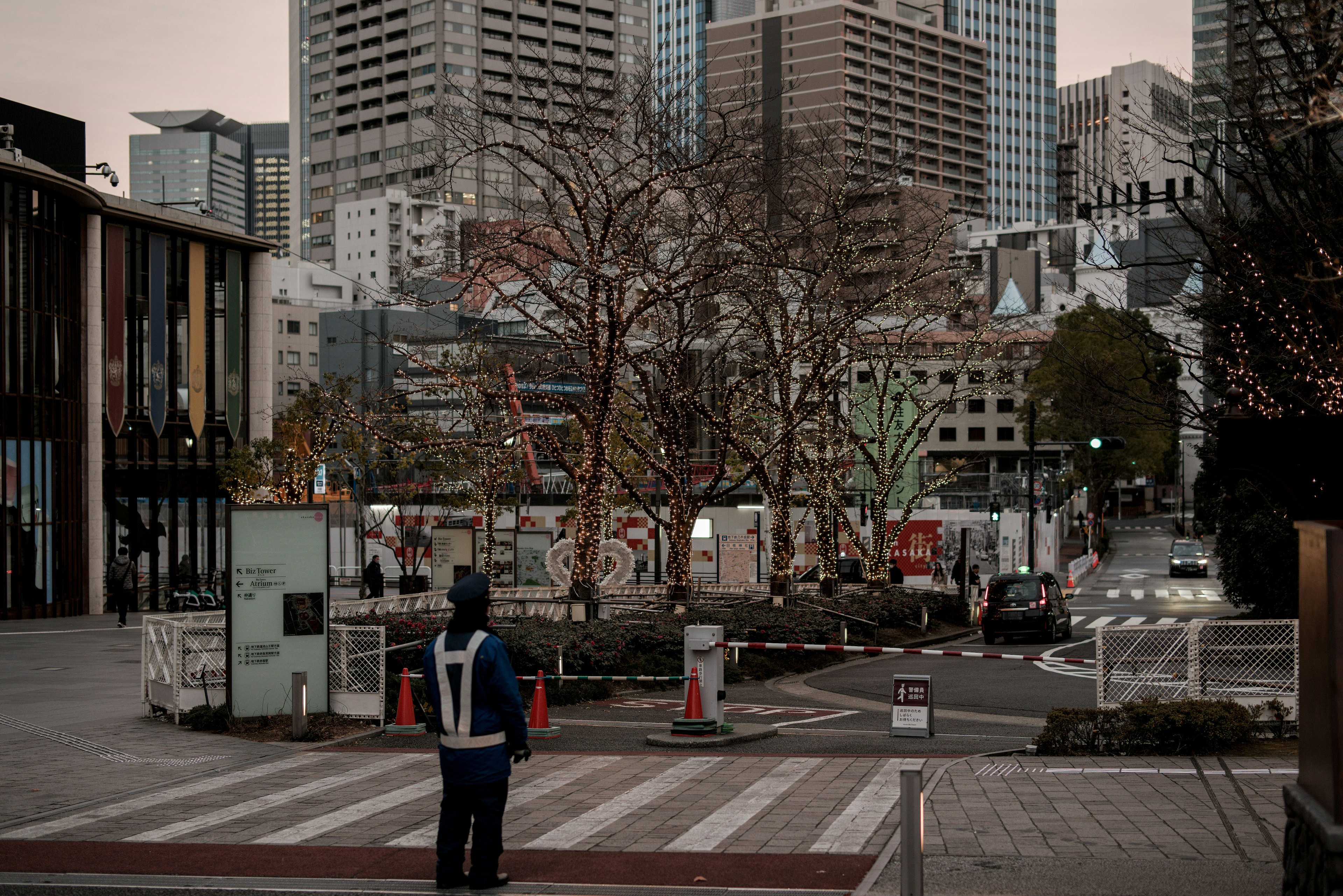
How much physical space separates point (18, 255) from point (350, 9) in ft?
463

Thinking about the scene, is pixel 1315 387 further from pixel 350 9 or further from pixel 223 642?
pixel 350 9

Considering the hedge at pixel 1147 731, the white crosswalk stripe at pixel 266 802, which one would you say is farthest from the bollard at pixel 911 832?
the hedge at pixel 1147 731

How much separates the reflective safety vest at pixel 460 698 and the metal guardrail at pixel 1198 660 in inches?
347

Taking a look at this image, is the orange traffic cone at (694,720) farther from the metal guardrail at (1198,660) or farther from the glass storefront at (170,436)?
the glass storefront at (170,436)

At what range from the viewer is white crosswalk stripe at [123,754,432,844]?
997 centimetres

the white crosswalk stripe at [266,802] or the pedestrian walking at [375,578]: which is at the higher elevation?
the white crosswalk stripe at [266,802]

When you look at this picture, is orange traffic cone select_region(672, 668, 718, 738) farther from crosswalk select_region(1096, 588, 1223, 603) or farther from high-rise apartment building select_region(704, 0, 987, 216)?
high-rise apartment building select_region(704, 0, 987, 216)

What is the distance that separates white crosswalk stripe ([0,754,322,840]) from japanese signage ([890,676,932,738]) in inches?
246

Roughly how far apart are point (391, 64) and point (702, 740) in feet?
521

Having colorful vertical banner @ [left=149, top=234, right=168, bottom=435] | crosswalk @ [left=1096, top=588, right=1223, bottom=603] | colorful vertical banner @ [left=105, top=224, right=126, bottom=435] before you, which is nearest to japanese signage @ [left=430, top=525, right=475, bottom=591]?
colorful vertical banner @ [left=105, top=224, right=126, bottom=435]

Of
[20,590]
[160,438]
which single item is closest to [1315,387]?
[20,590]

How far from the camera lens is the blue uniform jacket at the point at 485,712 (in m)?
7.70

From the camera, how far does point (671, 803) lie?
427 inches

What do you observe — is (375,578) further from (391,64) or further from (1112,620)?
(391,64)
